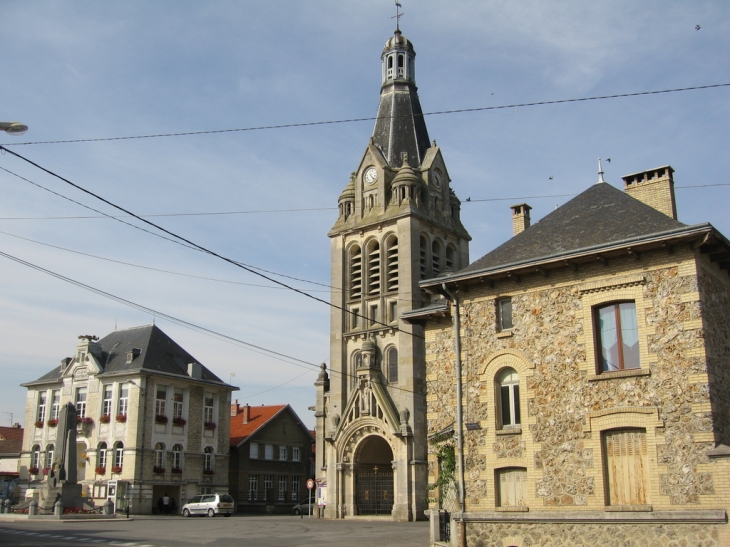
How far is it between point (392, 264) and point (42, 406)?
25.8 m

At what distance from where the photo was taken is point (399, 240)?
43000mm

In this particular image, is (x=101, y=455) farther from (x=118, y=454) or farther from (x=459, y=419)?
(x=459, y=419)

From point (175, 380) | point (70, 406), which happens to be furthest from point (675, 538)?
point (175, 380)

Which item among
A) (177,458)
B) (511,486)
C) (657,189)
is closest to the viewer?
(511,486)

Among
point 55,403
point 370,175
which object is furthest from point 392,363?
point 55,403

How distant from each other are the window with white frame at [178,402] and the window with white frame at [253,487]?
839 cm

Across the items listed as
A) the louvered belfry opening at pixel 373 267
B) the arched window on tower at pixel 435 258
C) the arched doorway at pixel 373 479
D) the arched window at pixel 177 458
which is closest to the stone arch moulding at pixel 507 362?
the arched doorway at pixel 373 479

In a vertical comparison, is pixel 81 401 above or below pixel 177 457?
above

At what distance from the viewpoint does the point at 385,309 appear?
4234cm

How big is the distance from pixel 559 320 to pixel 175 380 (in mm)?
33081

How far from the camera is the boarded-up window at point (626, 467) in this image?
17.4m

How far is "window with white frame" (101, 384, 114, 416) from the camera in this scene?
46.6 m

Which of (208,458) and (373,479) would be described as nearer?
(373,479)

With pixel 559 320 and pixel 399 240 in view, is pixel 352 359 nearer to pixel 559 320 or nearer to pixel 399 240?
pixel 399 240
